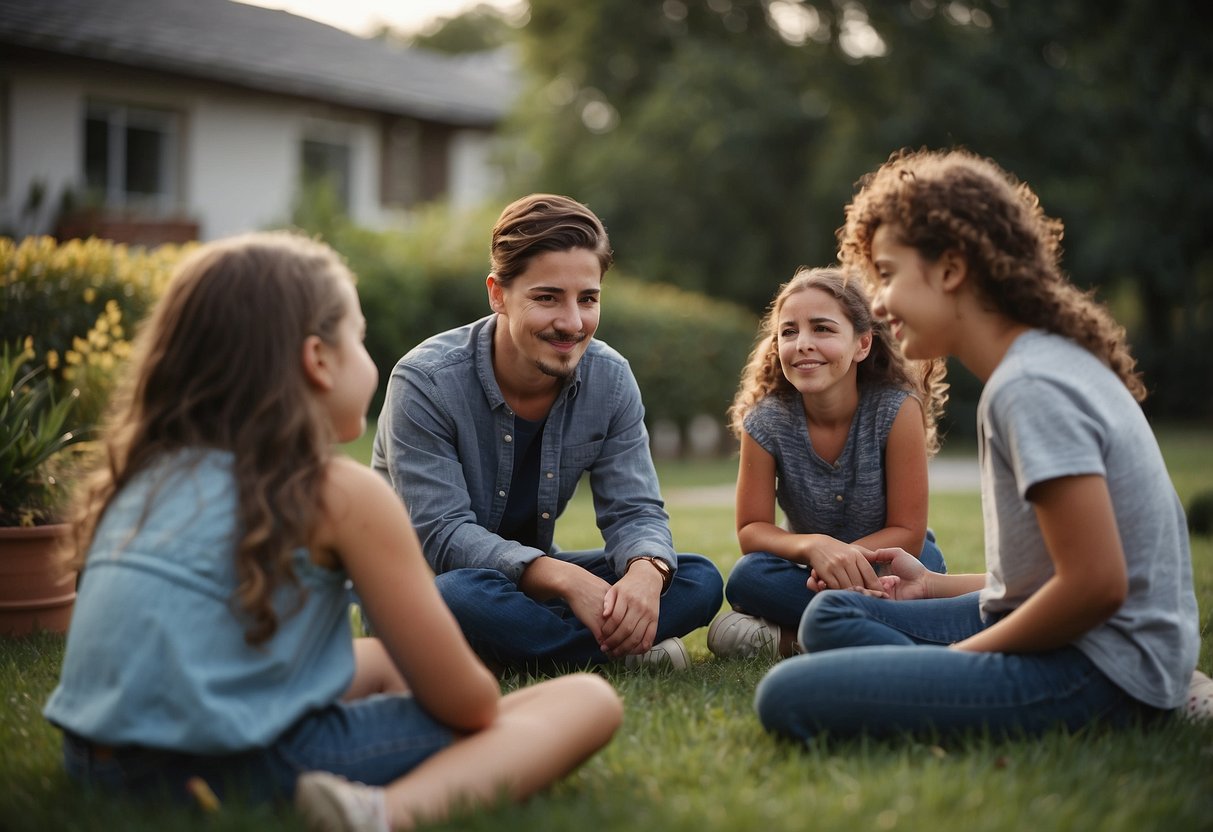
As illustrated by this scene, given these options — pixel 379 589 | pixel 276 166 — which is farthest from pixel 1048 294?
pixel 276 166

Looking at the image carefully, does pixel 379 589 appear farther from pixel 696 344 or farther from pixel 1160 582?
pixel 696 344

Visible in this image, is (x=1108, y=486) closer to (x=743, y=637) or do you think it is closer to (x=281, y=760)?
(x=743, y=637)

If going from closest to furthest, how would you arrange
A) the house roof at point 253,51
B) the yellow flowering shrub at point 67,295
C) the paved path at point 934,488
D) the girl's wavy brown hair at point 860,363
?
the girl's wavy brown hair at point 860,363 < the yellow flowering shrub at point 67,295 < the paved path at point 934,488 < the house roof at point 253,51

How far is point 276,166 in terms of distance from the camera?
18609 millimetres

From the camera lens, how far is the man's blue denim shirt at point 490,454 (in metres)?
3.73

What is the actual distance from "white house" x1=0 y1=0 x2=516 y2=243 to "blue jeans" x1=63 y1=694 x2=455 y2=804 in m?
12.1

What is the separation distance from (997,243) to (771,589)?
64.7 inches

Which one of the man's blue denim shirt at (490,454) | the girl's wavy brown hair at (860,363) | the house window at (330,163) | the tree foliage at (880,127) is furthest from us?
the tree foliage at (880,127)

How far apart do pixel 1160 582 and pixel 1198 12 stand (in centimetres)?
2266

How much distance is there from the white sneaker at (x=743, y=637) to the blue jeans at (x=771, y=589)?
0.05m

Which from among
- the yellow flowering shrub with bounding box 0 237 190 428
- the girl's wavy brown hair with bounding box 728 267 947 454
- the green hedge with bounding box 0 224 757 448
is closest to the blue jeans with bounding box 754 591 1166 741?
the girl's wavy brown hair with bounding box 728 267 947 454

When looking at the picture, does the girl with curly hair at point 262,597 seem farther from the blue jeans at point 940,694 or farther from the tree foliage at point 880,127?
the tree foliage at point 880,127

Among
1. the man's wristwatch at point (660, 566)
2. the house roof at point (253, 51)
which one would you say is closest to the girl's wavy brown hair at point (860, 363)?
the man's wristwatch at point (660, 566)

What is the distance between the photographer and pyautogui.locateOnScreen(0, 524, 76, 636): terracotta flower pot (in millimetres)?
4186
